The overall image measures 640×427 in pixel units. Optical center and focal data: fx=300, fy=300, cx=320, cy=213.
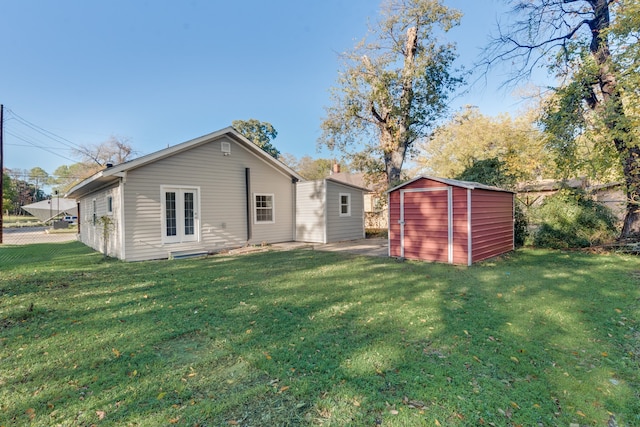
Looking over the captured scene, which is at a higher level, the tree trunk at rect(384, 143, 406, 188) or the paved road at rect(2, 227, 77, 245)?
the tree trunk at rect(384, 143, 406, 188)

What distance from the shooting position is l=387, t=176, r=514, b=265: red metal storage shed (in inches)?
304

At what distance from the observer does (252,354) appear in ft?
9.95

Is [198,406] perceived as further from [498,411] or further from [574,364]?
[574,364]

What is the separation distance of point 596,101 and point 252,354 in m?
12.3

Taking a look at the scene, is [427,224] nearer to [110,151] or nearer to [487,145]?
[487,145]

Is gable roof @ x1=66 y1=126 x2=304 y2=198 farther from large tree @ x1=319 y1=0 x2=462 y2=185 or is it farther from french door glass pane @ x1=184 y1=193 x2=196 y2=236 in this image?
large tree @ x1=319 y1=0 x2=462 y2=185

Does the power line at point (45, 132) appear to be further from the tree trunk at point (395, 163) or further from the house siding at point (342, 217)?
the tree trunk at point (395, 163)

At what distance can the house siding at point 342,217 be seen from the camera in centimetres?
1253

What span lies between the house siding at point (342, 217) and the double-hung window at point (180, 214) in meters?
5.06

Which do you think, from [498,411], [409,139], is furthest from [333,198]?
[498,411]

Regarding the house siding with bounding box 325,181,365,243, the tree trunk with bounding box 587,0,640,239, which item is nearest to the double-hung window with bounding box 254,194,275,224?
the house siding with bounding box 325,181,365,243

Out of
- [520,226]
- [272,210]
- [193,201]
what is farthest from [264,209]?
[520,226]

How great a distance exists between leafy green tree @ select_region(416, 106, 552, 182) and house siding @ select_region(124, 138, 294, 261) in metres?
11.0

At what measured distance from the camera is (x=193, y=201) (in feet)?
32.8
